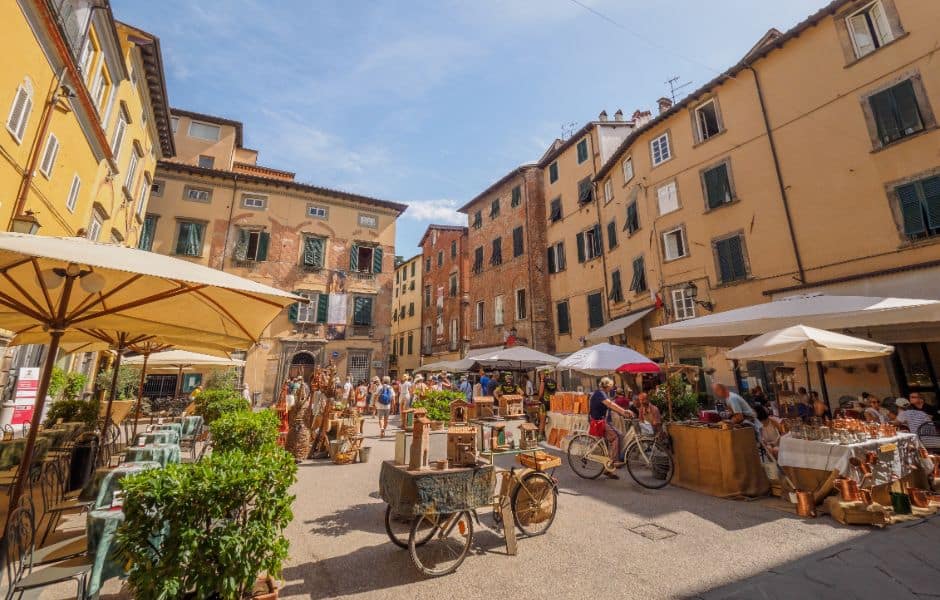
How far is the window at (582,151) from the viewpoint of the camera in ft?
69.7

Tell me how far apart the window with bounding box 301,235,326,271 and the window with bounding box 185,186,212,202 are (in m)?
5.54

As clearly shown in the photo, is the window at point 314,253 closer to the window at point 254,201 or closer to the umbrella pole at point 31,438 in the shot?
the window at point 254,201

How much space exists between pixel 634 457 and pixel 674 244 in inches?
427

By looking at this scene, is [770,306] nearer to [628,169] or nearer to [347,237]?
[628,169]

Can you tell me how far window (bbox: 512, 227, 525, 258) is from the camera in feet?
78.3

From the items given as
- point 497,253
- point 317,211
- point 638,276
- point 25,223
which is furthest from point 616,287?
point 25,223

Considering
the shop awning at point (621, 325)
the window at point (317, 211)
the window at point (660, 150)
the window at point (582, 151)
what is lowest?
the shop awning at point (621, 325)

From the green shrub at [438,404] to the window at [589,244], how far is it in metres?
13.6

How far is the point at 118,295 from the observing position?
4.29 metres

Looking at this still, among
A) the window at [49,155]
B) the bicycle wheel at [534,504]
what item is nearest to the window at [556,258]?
the bicycle wheel at [534,504]

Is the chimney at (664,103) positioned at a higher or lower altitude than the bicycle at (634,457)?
higher

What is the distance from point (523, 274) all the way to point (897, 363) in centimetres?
1560

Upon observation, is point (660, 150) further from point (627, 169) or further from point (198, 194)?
point (198, 194)

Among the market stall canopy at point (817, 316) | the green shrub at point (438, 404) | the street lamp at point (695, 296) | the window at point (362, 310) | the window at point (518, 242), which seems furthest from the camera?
the window at point (362, 310)
